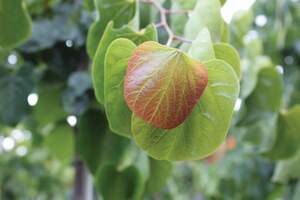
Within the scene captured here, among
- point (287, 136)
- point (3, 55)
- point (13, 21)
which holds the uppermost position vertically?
point (13, 21)

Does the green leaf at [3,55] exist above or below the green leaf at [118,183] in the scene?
above

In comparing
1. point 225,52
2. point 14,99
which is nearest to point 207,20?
point 225,52

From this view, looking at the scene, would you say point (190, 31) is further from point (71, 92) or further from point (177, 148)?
point (71, 92)

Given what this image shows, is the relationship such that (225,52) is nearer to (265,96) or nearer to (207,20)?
(207,20)

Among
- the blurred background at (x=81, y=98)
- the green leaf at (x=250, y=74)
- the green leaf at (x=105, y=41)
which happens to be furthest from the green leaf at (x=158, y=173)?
the green leaf at (x=105, y=41)

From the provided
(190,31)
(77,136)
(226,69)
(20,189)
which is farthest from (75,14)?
(20,189)

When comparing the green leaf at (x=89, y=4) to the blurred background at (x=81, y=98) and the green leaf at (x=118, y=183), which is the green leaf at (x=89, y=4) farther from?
the green leaf at (x=118, y=183)
